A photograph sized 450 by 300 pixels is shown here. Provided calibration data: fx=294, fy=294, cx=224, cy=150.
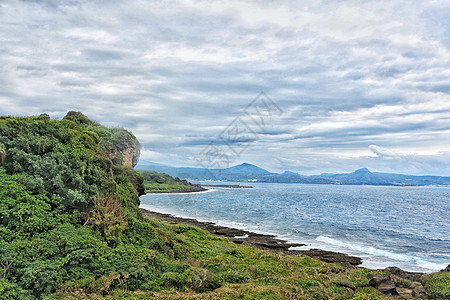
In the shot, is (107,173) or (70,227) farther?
(107,173)

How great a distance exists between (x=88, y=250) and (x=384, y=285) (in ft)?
40.9

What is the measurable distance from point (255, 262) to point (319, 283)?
4.55 metres

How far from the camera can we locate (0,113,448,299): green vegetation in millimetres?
9547

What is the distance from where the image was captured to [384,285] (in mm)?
12977

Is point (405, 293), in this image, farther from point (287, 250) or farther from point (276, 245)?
point (276, 245)

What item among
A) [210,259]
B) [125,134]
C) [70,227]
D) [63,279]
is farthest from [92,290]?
[125,134]

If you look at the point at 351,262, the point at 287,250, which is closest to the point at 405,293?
the point at 351,262

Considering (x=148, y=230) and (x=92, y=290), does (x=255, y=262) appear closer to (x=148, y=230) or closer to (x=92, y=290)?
(x=148, y=230)

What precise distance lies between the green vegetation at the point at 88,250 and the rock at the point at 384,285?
1.15 feet

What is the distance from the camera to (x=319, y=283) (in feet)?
40.2

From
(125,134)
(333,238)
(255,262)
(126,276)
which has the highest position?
(125,134)

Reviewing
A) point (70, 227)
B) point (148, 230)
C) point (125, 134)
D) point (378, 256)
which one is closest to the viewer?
point (70, 227)

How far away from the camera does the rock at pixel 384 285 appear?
12672mm

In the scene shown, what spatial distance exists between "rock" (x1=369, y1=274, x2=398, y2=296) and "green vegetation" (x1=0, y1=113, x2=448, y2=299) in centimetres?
35
